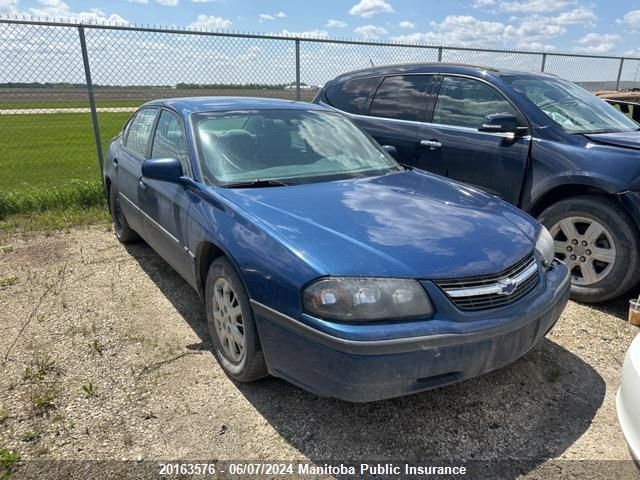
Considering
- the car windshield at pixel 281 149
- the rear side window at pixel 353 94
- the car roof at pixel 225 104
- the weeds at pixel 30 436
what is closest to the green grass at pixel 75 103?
the rear side window at pixel 353 94

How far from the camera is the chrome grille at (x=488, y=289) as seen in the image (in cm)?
217

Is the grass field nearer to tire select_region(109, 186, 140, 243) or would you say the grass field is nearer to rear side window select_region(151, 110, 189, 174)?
tire select_region(109, 186, 140, 243)

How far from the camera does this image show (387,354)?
201cm

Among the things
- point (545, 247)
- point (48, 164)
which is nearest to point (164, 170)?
point (545, 247)

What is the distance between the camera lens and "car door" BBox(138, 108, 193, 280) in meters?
3.20

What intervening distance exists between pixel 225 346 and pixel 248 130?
59.4 inches

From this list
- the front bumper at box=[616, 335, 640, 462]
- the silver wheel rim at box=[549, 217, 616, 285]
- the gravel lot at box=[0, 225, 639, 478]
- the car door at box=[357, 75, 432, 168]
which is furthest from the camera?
the car door at box=[357, 75, 432, 168]

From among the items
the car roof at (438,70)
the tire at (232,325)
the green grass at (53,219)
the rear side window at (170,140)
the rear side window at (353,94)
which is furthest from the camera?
the green grass at (53,219)

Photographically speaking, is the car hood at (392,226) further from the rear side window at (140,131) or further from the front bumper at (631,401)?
the rear side window at (140,131)

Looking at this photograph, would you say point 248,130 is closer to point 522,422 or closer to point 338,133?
point 338,133

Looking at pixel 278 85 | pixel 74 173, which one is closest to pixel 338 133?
pixel 278 85

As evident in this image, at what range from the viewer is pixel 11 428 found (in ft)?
7.95

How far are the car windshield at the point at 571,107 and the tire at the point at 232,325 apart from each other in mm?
3180

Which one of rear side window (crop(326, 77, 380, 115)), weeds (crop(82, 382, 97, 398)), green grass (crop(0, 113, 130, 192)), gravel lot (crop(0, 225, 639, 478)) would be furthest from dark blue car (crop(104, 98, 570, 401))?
A: green grass (crop(0, 113, 130, 192))
